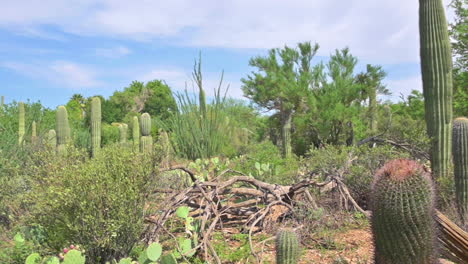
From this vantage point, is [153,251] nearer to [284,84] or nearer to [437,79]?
[437,79]

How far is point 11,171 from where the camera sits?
768 cm

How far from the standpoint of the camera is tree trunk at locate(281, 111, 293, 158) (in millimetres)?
17737

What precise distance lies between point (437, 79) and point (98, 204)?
6042 millimetres

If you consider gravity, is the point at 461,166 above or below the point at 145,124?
below

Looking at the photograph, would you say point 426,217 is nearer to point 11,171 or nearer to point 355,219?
point 355,219

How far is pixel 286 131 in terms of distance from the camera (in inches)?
725

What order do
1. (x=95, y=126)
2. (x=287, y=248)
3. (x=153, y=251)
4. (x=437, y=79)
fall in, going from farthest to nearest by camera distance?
1. (x=95, y=126)
2. (x=437, y=79)
3. (x=153, y=251)
4. (x=287, y=248)

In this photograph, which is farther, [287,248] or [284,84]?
[284,84]

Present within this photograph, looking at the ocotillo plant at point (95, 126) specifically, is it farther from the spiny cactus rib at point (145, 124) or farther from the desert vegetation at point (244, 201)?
the desert vegetation at point (244, 201)

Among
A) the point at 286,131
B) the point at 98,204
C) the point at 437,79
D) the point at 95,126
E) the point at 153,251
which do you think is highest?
the point at 437,79

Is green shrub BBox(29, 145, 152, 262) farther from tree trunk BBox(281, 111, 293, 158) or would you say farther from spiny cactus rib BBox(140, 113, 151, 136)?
tree trunk BBox(281, 111, 293, 158)

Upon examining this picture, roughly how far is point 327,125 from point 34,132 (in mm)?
12121

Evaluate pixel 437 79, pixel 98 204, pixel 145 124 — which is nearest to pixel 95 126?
pixel 145 124

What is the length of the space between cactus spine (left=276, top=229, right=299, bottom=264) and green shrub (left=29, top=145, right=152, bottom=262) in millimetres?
1568
